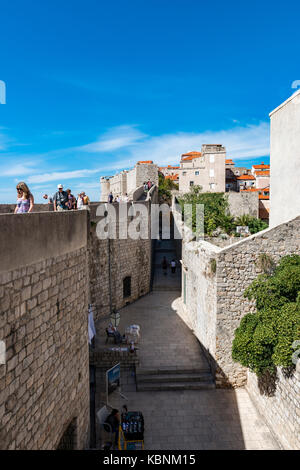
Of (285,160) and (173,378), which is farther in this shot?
(285,160)

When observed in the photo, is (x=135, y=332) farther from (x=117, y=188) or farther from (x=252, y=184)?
(x=252, y=184)

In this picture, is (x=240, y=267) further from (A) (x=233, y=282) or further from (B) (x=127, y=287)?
(B) (x=127, y=287)

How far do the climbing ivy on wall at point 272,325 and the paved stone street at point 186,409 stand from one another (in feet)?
5.17

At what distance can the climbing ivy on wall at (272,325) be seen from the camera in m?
7.04

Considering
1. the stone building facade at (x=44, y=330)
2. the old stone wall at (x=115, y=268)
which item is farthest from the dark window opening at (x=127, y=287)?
the stone building facade at (x=44, y=330)

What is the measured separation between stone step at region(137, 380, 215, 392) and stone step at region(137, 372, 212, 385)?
10 centimetres

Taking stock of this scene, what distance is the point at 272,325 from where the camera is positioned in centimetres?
755

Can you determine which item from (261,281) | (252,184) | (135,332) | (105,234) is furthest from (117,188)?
(261,281)

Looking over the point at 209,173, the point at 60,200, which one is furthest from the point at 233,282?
the point at 209,173

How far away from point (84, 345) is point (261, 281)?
18.0 feet

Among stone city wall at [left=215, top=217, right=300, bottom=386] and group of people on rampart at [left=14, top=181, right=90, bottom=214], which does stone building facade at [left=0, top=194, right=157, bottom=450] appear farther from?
stone city wall at [left=215, top=217, right=300, bottom=386]

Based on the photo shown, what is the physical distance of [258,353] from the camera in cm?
753

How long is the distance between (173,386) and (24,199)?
745 centimetres

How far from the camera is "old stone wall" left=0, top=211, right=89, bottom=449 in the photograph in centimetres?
349
